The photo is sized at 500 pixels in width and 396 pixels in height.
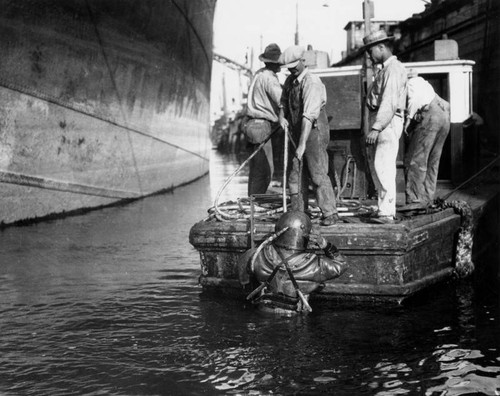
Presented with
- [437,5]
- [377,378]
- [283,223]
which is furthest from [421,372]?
[437,5]

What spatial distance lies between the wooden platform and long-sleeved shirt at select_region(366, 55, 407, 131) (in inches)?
39.2

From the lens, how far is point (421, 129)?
6.78 meters

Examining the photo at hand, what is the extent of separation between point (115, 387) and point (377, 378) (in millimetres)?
1756

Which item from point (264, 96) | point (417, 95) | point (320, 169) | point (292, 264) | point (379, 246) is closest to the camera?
point (292, 264)

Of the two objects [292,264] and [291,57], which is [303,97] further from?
[292,264]

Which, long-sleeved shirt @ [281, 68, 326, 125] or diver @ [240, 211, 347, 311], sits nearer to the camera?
diver @ [240, 211, 347, 311]

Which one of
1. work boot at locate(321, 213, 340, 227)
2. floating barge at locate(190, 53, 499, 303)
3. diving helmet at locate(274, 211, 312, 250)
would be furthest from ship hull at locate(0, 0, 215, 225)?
diving helmet at locate(274, 211, 312, 250)

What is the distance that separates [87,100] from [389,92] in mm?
8321

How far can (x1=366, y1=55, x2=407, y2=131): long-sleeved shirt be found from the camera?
561 cm

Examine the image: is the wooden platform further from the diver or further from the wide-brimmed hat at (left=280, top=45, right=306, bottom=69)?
the wide-brimmed hat at (left=280, top=45, right=306, bottom=69)

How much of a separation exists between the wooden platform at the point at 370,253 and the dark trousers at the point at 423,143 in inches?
18.7

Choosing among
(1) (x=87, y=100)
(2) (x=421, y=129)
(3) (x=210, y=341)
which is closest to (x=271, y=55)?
(2) (x=421, y=129)

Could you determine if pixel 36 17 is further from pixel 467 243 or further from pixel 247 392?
pixel 247 392

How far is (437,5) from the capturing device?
50.4 feet
